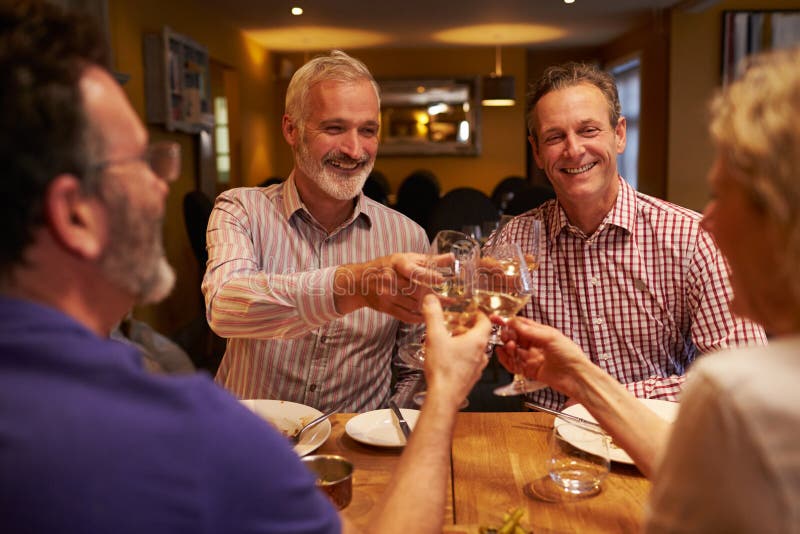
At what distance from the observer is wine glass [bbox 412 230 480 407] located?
1307mm

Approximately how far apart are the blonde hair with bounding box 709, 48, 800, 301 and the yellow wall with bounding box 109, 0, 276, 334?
10.3ft

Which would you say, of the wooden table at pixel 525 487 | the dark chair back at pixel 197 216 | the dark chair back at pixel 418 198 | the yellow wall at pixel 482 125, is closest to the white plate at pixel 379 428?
the wooden table at pixel 525 487

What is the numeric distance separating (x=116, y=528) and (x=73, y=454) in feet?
0.25

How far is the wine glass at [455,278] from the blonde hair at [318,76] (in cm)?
85

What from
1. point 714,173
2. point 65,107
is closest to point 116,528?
point 65,107

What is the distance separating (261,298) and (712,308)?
1.17m

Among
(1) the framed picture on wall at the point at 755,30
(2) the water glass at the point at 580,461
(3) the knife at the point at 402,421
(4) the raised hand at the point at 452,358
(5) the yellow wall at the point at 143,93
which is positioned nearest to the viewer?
(4) the raised hand at the point at 452,358

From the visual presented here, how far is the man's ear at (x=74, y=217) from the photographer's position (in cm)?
68

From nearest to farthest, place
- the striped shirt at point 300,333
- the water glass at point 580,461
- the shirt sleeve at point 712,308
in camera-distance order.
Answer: the water glass at point 580,461 → the shirt sleeve at point 712,308 → the striped shirt at point 300,333

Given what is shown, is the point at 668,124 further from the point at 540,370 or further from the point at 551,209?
the point at 540,370

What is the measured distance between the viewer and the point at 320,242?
2129mm

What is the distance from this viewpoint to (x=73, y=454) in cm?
60

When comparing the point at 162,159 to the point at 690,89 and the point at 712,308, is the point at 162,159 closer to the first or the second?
the point at 712,308

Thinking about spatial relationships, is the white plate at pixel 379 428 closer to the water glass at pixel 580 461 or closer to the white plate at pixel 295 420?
the white plate at pixel 295 420
